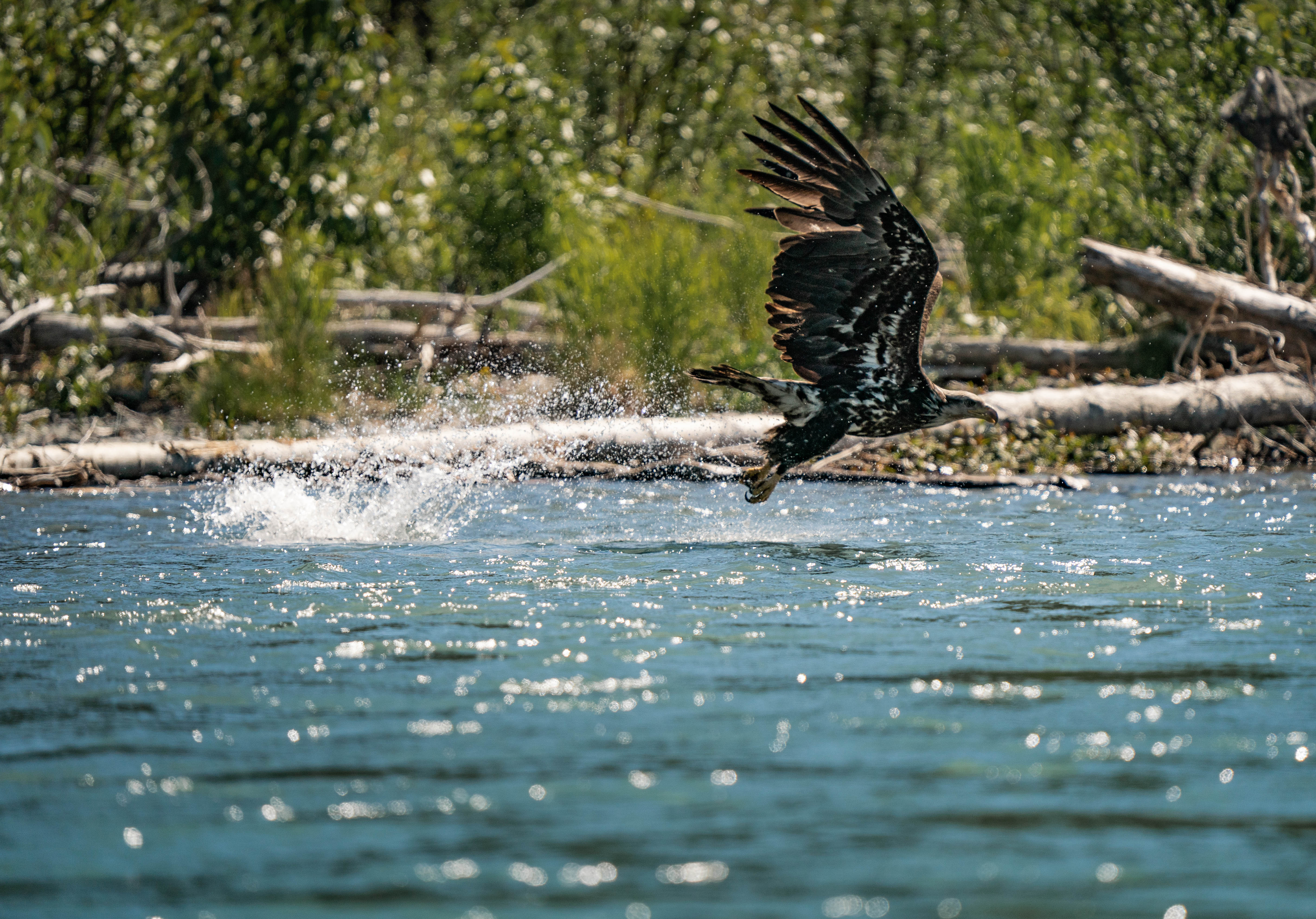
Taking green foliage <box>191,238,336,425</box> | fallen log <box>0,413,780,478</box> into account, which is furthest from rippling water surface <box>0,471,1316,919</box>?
green foliage <box>191,238,336,425</box>

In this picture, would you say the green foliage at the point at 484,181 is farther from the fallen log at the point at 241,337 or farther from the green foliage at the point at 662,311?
the fallen log at the point at 241,337

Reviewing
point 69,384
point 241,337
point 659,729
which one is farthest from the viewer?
point 241,337

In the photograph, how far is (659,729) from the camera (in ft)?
13.0

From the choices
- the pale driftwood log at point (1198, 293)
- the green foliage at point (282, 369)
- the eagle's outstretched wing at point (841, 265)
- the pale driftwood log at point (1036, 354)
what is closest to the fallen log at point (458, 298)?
the green foliage at point (282, 369)

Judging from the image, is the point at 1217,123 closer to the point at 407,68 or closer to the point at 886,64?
the point at 886,64

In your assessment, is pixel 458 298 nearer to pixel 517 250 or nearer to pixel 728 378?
pixel 517 250

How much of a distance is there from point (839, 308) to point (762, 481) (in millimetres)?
1053

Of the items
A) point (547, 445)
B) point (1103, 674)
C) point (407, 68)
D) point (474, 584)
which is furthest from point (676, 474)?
point (407, 68)

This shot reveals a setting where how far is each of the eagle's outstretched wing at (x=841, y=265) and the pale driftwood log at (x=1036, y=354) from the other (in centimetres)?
478

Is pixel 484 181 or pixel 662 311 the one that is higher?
pixel 484 181

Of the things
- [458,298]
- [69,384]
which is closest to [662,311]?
[458,298]

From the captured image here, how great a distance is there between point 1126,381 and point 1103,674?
818cm

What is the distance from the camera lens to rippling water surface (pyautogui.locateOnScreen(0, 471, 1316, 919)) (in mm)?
2967

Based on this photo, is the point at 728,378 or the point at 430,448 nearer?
the point at 728,378
